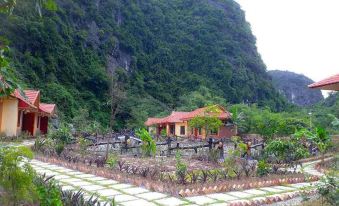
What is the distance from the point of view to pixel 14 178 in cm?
415

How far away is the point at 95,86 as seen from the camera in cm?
5703

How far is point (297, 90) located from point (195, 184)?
353 feet

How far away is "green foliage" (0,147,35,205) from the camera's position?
4.16 m

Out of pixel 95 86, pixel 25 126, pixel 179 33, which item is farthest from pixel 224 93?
pixel 25 126

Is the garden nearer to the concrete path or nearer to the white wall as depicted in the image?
the concrete path

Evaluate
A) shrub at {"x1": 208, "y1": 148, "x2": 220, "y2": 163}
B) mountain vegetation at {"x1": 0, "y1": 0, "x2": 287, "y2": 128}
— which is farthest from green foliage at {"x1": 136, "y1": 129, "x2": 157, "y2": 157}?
mountain vegetation at {"x1": 0, "y1": 0, "x2": 287, "y2": 128}

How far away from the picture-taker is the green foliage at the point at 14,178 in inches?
164

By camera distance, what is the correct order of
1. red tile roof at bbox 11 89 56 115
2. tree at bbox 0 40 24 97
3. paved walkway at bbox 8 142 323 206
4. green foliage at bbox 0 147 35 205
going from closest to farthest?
tree at bbox 0 40 24 97, green foliage at bbox 0 147 35 205, paved walkway at bbox 8 142 323 206, red tile roof at bbox 11 89 56 115

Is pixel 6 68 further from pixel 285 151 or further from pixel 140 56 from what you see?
pixel 140 56

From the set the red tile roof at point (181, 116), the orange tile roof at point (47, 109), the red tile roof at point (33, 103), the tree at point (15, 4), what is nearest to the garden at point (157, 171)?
the tree at point (15, 4)

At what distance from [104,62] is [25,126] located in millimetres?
39467

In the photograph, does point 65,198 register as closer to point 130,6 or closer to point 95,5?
point 95,5

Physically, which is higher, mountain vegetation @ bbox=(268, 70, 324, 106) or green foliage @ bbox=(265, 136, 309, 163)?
mountain vegetation @ bbox=(268, 70, 324, 106)

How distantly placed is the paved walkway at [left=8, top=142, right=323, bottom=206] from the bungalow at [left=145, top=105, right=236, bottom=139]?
22.0 meters
